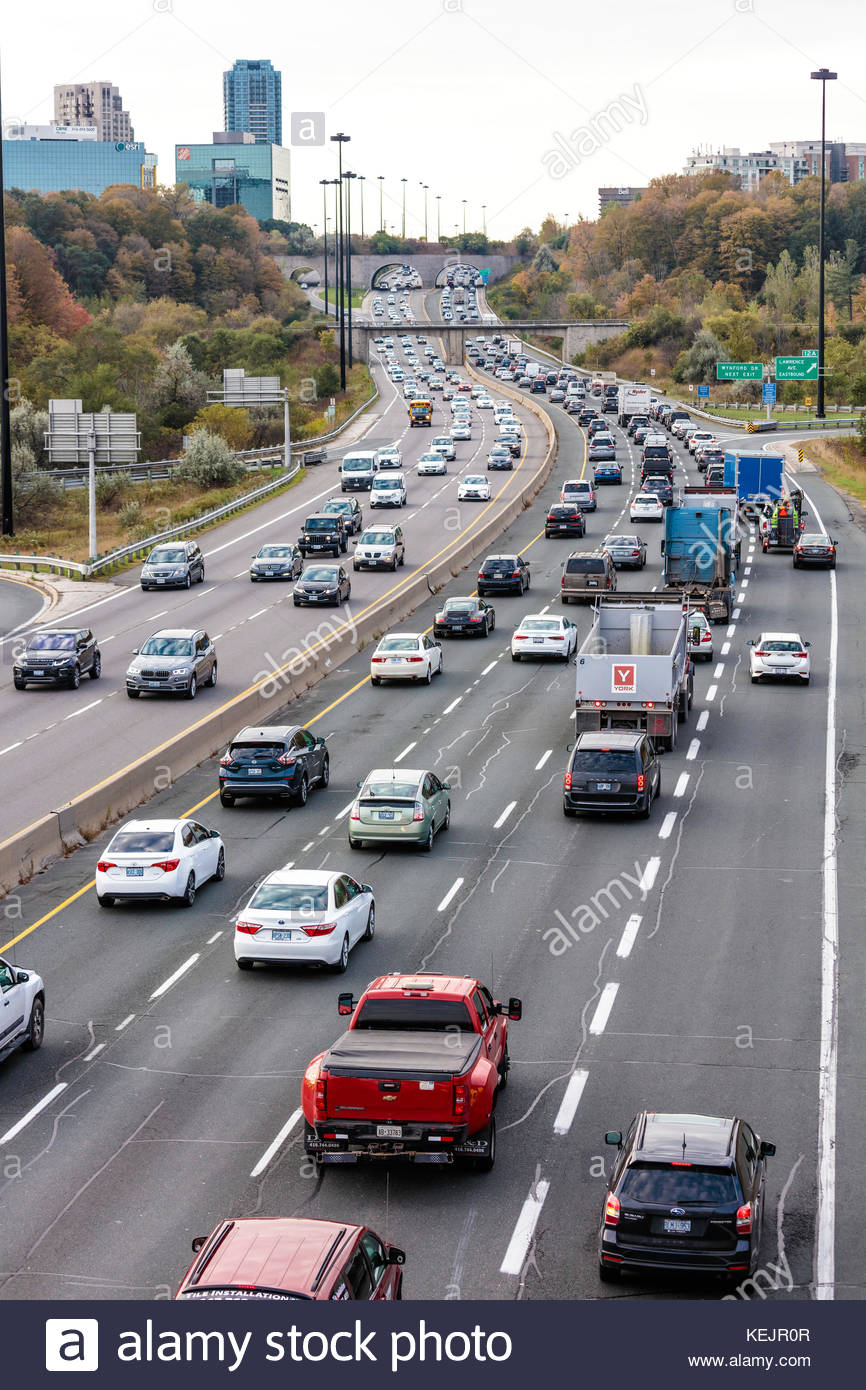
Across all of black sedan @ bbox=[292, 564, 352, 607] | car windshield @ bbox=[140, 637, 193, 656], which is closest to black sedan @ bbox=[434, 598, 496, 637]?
black sedan @ bbox=[292, 564, 352, 607]

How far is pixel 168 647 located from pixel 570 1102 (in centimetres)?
2703

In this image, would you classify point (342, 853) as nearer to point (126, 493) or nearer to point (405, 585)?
point (405, 585)

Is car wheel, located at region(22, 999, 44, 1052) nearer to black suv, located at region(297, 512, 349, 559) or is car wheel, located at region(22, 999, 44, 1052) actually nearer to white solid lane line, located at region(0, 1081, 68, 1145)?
white solid lane line, located at region(0, 1081, 68, 1145)

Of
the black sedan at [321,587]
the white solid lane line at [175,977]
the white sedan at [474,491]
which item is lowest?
the white solid lane line at [175,977]

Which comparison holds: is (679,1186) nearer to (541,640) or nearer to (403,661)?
(403,661)

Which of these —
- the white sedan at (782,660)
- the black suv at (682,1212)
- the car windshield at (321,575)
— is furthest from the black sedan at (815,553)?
the black suv at (682,1212)

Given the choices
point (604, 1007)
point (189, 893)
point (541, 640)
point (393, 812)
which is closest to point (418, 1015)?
point (604, 1007)

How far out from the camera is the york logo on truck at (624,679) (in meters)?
36.6

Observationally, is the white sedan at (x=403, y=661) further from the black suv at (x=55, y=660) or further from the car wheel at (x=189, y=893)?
the car wheel at (x=189, y=893)

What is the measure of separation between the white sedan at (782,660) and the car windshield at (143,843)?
2238cm

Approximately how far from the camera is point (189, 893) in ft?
90.0

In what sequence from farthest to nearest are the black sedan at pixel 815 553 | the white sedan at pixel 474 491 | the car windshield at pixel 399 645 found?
the white sedan at pixel 474 491 → the black sedan at pixel 815 553 → the car windshield at pixel 399 645

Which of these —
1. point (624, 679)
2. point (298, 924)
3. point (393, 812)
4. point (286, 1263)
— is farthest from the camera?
point (624, 679)

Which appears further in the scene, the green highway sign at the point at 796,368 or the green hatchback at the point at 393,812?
the green highway sign at the point at 796,368
